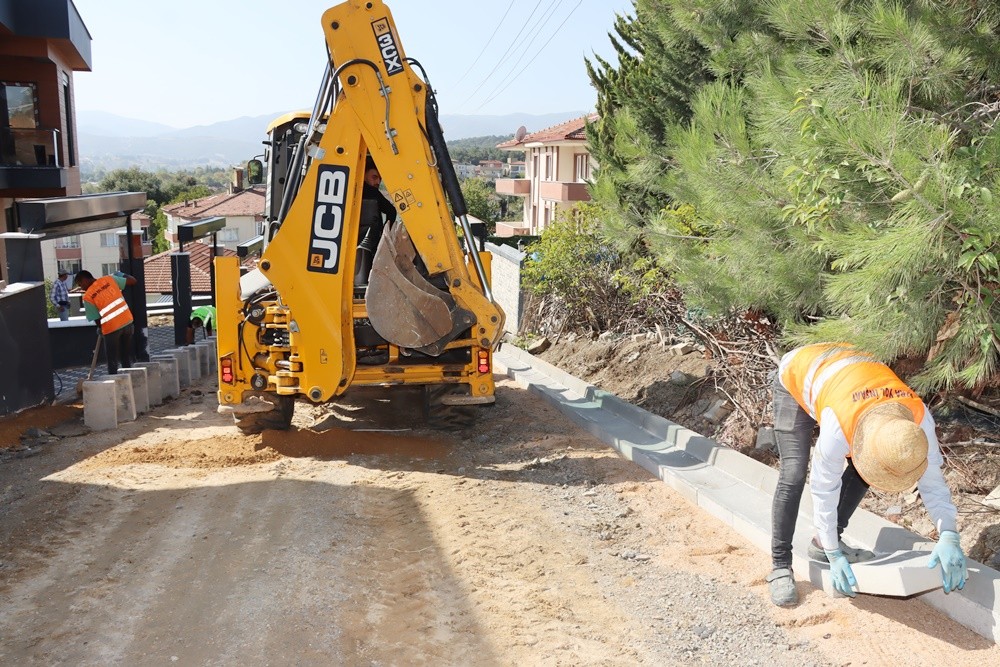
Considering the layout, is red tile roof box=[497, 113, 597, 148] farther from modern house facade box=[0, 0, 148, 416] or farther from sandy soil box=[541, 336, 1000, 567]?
sandy soil box=[541, 336, 1000, 567]

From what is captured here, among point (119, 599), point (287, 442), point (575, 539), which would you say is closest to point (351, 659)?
point (119, 599)

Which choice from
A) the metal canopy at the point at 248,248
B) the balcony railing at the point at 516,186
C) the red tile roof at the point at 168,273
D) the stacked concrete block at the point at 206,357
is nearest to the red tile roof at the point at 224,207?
the red tile roof at the point at 168,273

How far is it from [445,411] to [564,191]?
2679cm

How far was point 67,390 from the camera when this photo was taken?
33.8 ft

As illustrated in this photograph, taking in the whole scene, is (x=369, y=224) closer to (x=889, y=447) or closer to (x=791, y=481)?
(x=791, y=481)

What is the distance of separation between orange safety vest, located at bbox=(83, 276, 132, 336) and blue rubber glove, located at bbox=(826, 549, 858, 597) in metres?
8.07

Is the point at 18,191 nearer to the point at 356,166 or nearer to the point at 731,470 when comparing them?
the point at 356,166

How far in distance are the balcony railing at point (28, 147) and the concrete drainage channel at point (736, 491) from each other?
10.3m

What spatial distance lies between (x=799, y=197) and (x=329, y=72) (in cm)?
391

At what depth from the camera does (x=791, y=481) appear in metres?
4.24

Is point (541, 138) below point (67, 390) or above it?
above

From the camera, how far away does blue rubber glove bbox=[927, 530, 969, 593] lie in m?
3.82

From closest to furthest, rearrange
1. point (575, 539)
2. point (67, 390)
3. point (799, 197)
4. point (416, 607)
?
point (416, 607) < point (799, 197) < point (575, 539) < point (67, 390)

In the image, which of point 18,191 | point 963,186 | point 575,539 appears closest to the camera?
point 963,186
